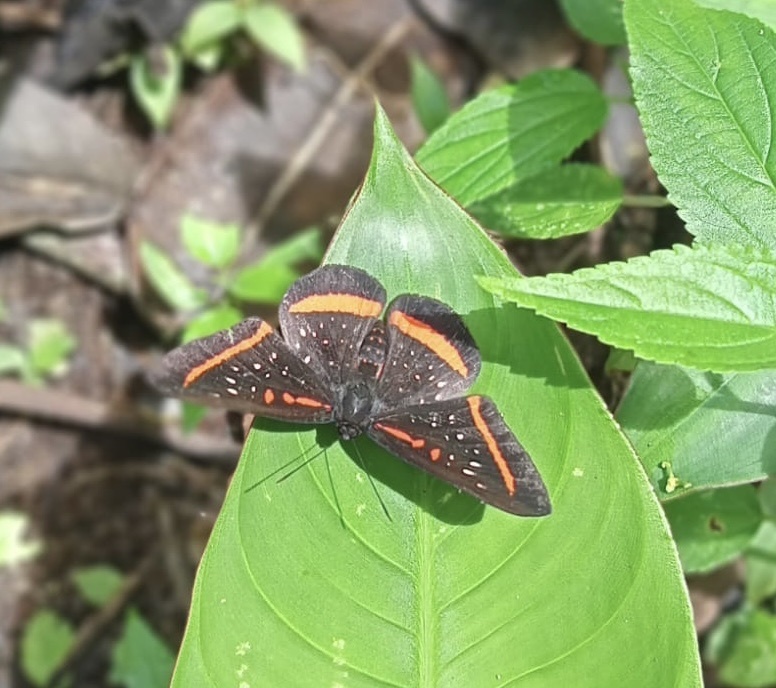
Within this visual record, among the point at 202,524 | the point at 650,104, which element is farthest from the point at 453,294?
the point at 202,524

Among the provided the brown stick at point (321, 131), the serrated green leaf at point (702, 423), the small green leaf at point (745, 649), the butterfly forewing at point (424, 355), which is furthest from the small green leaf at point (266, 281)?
the small green leaf at point (745, 649)

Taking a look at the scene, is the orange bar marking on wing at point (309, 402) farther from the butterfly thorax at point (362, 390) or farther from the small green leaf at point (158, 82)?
the small green leaf at point (158, 82)

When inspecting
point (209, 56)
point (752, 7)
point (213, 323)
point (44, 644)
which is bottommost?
point (44, 644)

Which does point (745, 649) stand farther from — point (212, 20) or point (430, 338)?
point (212, 20)

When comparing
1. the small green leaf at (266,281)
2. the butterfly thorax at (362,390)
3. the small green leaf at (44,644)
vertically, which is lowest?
the small green leaf at (44,644)

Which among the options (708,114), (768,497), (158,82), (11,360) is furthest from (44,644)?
(708,114)

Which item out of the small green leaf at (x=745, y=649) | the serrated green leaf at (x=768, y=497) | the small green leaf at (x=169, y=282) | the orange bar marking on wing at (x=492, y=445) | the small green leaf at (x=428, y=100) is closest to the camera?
the orange bar marking on wing at (x=492, y=445)
